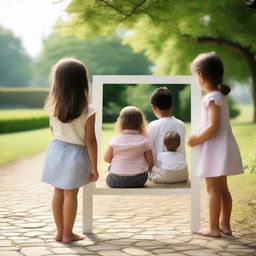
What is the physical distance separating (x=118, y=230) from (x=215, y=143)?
1.07 m

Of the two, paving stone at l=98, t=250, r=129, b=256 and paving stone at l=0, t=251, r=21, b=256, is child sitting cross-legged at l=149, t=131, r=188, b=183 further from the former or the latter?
paving stone at l=0, t=251, r=21, b=256

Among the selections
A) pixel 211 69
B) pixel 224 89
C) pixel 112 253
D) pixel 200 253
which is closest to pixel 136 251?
pixel 112 253

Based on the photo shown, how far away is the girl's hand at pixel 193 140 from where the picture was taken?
4230 mm

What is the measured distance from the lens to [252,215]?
5.03 metres

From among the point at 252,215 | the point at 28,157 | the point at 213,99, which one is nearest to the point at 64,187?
the point at 213,99

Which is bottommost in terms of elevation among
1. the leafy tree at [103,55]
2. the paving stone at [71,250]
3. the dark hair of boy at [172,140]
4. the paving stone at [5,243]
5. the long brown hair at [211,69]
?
the paving stone at [5,243]

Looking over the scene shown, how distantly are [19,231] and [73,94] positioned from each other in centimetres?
125

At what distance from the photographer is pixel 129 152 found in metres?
4.21

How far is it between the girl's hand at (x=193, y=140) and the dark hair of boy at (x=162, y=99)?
30cm

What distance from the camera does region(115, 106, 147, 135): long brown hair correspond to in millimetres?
4242

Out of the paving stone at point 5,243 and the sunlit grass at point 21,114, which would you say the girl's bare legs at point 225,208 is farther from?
the sunlit grass at point 21,114

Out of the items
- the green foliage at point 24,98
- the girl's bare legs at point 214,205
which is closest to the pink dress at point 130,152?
the girl's bare legs at point 214,205

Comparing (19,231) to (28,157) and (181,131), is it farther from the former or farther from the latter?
(28,157)

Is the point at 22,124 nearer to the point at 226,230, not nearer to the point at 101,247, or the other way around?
the point at 226,230
